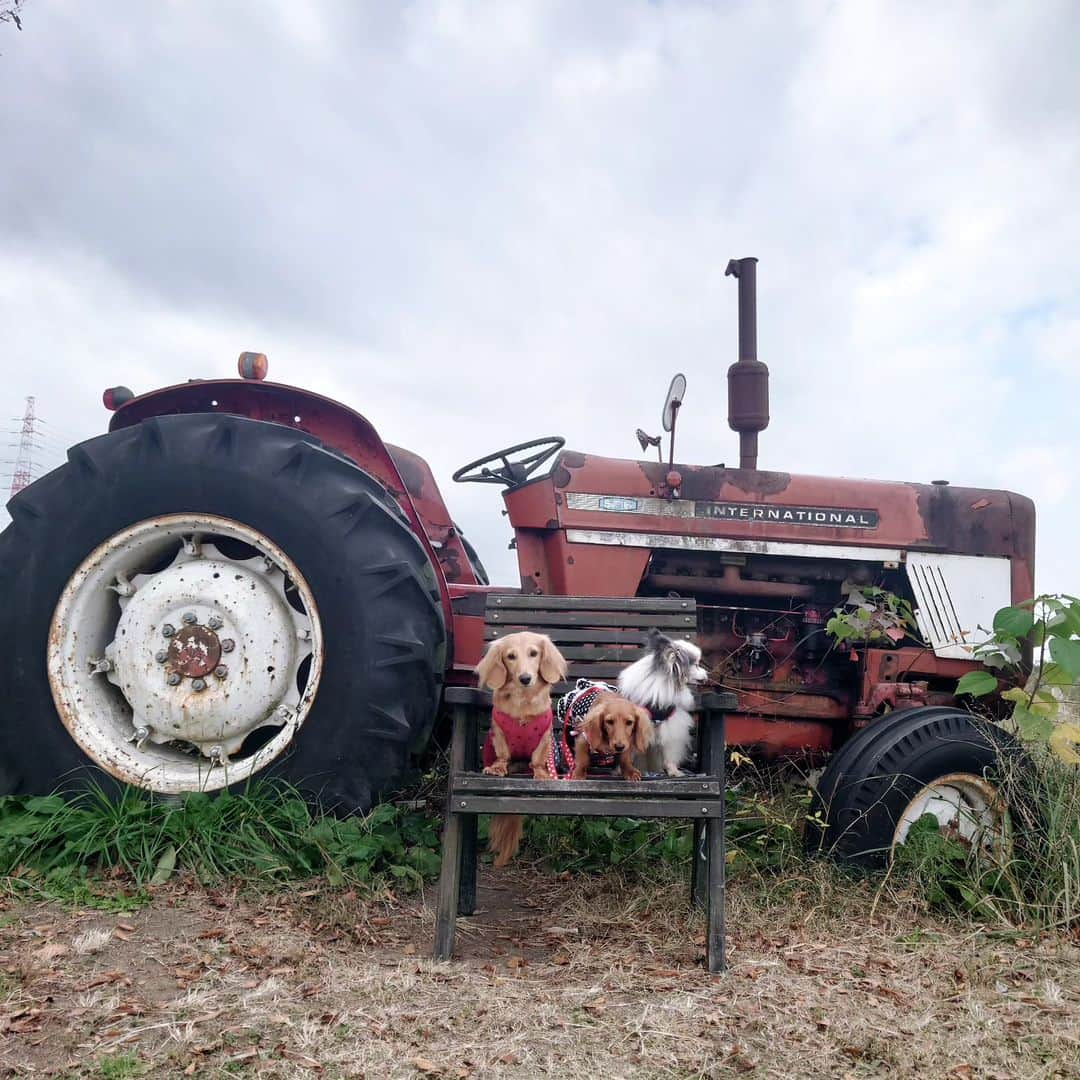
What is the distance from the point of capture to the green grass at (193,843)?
286 centimetres

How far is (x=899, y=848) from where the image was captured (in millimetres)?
3047

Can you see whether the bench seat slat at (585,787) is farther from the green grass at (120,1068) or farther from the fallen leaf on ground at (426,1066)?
the green grass at (120,1068)

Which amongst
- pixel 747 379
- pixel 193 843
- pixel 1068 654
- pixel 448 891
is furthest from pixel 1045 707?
pixel 193 843

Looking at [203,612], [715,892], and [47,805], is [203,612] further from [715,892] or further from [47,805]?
[715,892]

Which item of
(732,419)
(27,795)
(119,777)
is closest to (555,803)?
(119,777)

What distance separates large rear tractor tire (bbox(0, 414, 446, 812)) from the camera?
3023 mm

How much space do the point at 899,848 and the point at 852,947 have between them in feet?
1.67

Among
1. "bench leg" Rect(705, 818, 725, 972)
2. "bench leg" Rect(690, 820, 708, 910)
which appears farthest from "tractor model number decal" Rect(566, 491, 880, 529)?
"bench leg" Rect(705, 818, 725, 972)

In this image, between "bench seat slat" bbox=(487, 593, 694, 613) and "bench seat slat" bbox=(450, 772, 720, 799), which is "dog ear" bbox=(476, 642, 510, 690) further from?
"bench seat slat" bbox=(487, 593, 694, 613)

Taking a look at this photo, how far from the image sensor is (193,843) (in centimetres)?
290

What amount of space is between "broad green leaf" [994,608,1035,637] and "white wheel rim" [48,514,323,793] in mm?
2457

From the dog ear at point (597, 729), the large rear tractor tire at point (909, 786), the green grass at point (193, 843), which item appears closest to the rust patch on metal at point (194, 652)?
the green grass at point (193, 843)

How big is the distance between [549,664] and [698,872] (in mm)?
872

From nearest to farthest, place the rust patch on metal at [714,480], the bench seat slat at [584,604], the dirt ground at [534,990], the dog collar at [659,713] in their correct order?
the dirt ground at [534,990], the dog collar at [659,713], the bench seat slat at [584,604], the rust patch on metal at [714,480]
